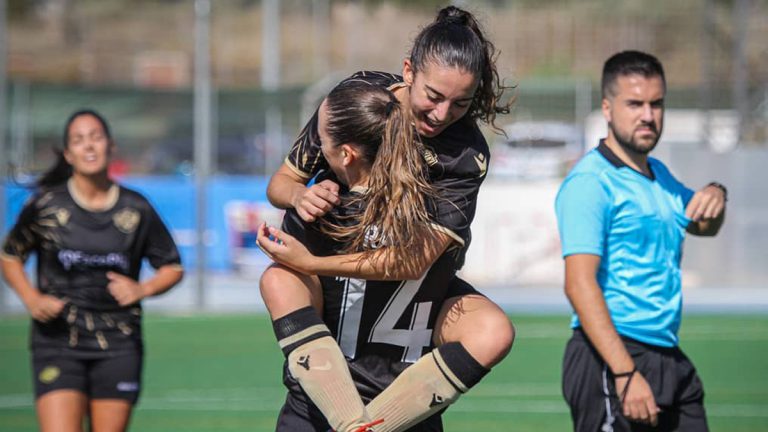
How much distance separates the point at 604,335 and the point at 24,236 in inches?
130

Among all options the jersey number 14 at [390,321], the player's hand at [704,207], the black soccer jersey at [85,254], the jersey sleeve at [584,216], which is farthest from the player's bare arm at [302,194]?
the black soccer jersey at [85,254]

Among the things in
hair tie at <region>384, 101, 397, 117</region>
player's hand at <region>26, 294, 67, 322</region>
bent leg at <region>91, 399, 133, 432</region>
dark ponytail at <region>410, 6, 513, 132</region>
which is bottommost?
bent leg at <region>91, 399, 133, 432</region>

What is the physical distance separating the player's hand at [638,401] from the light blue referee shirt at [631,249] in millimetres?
296

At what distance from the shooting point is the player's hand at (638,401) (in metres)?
4.52

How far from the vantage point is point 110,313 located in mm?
6152

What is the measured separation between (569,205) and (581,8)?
721 inches

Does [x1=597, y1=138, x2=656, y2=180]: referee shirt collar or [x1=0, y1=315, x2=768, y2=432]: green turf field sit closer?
[x1=597, y1=138, x2=656, y2=180]: referee shirt collar

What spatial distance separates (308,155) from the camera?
403 centimetres

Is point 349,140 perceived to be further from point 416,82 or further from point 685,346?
point 685,346

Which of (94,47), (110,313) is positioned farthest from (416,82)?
(94,47)

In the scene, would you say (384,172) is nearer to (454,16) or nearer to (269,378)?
(454,16)

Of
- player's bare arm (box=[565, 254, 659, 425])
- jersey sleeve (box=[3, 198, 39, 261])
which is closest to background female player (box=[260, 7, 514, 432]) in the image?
player's bare arm (box=[565, 254, 659, 425])

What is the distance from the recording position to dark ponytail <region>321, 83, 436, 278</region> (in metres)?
3.79

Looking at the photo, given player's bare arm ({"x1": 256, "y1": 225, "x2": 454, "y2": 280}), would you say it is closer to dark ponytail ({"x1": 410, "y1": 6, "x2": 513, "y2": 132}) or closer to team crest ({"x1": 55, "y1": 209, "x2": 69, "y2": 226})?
dark ponytail ({"x1": 410, "y1": 6, "x2": 513, "y2": 132})
